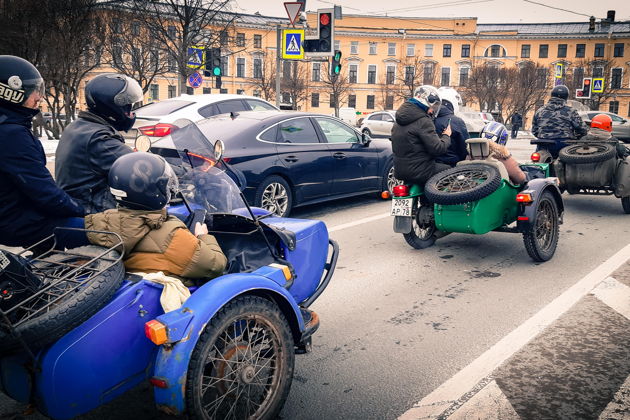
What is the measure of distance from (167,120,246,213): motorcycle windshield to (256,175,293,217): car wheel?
4060mm

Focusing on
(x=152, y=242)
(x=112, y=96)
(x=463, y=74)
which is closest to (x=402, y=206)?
(x=112, y=96)

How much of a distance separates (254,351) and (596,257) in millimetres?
5059

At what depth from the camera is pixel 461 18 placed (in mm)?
87688

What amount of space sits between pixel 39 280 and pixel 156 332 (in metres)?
0.55

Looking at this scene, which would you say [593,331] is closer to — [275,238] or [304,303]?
[304,303]

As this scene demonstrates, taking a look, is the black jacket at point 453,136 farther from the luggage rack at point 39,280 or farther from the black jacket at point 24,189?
the luggage rack at point 39,280

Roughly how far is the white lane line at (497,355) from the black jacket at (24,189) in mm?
2323

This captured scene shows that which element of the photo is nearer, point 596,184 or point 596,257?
point 596,257

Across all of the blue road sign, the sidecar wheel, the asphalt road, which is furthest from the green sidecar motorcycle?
the blue road sign

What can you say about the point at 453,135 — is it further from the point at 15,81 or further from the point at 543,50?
the point at 543,50

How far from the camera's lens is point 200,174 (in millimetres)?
3551

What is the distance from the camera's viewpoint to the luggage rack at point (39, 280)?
2.25m

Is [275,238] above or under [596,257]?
above

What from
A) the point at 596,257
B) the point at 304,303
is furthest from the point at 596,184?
the point at 304,303
